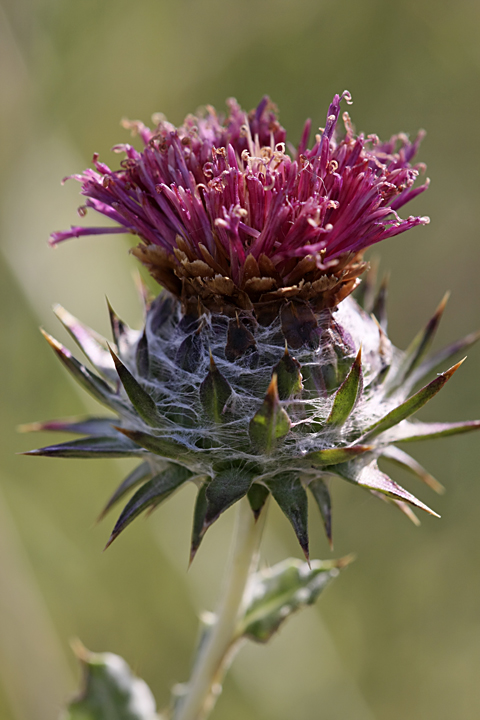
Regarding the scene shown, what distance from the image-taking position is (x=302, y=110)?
718 centimetres

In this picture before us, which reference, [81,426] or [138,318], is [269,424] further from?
[138,318]

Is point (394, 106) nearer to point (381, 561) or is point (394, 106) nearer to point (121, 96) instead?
point (121, 96)

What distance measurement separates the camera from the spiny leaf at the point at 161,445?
95.3 inches

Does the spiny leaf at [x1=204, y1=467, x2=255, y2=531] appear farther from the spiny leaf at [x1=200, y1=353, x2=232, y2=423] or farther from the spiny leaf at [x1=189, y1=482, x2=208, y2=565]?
the spiny leaf at [x1=200, y1=353, x2=232, y2=423]

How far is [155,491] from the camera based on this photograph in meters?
2.54

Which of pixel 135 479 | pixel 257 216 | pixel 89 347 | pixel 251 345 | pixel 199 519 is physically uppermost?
pixel 257 216

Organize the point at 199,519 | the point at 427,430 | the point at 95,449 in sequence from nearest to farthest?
1. the point at 199,519
2. the point at 95,449
3. the point at 427,430

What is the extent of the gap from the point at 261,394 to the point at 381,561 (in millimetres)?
4632

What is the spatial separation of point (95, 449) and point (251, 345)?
0.82 meters

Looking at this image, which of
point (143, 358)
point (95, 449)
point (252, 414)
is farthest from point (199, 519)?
point (143, 358)

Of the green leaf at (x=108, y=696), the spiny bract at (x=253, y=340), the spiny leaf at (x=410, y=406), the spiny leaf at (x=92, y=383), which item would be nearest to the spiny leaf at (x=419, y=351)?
the spiny bract at (x=253, y=340)

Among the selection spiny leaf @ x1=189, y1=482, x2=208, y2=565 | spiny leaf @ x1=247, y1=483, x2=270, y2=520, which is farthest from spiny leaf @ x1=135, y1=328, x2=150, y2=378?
spiny leaf @ x1=247, y1=483, x2=270, y2=520

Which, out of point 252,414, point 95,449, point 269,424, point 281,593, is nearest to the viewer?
point 269,424

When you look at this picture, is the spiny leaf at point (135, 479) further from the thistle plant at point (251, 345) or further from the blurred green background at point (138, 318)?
the blurred green background at point (138, 318)
